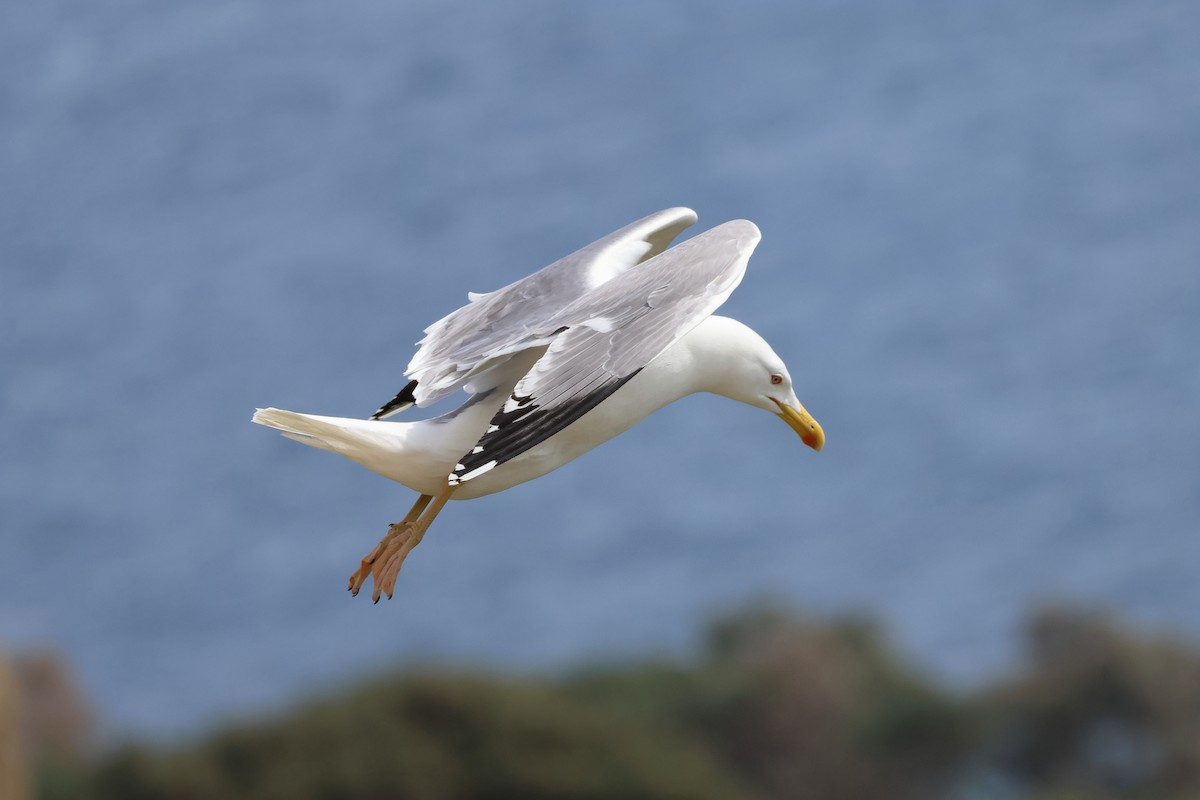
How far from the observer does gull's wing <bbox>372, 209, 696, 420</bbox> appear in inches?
145

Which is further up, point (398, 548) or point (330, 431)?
point (330, 431)

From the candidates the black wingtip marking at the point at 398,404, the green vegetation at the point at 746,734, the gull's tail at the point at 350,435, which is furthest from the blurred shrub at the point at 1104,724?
the gull's tail at the point at 350,435

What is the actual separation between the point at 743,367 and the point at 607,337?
539 millimetres

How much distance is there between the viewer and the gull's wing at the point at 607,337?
11.0 feet

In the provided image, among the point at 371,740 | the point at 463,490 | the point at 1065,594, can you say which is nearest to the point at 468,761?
the point at 371,740

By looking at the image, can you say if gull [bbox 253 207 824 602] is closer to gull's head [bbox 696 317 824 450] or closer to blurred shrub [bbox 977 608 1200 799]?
gull's head [bbox 696 317 824 450]

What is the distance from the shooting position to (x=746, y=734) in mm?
19062

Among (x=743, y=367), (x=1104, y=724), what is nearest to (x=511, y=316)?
(x=743, y=367)

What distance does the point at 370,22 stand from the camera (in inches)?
1511

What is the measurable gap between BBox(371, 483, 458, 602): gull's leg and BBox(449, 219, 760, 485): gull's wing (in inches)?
13.3

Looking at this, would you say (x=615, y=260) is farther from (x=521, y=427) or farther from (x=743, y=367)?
(x=521, y=427)

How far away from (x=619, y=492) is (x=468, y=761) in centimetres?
2374

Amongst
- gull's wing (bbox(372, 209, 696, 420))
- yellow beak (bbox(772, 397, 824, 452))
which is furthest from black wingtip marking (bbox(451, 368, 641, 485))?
yellow beak (bbox(772, 397, 824, 452))

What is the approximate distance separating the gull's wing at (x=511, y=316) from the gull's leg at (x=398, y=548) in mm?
249
